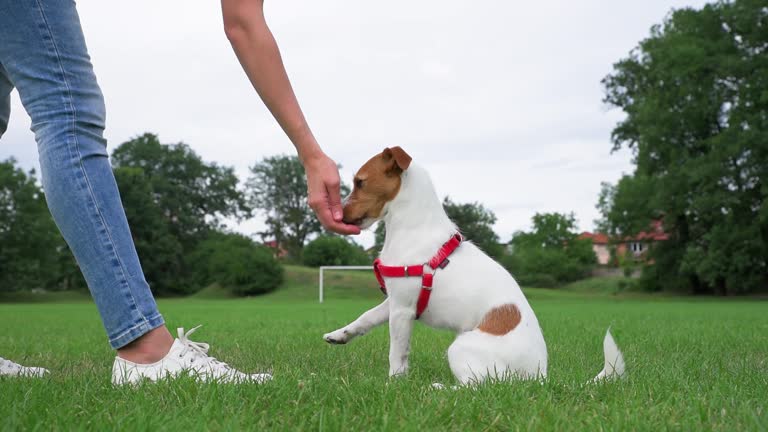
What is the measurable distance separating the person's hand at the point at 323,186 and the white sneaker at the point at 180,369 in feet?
2.94

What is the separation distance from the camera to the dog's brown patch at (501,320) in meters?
3.56

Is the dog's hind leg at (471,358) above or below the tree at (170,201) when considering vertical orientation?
below

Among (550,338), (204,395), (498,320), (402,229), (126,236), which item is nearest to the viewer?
(204,395)

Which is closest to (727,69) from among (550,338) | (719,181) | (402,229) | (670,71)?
(670,71)

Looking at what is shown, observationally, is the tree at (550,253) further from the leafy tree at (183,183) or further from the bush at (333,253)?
the leafy tree at (183,183)

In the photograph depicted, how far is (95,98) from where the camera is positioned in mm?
3055

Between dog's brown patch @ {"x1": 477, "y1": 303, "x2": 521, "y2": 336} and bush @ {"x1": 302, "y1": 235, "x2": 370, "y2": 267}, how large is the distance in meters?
49.1

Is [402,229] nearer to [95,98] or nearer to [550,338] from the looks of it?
[95,98]

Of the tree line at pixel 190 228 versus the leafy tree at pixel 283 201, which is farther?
the leafy tree at pixel 283 201

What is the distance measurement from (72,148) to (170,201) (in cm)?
6288

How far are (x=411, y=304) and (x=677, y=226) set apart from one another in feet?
135

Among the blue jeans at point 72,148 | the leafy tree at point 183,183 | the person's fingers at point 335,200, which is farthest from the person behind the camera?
the leafy tree at point 183,183

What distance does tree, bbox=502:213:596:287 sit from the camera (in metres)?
55.7

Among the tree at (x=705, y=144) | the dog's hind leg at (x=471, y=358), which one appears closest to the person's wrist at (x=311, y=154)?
the dog's hind leg at (x=471, y=358)
